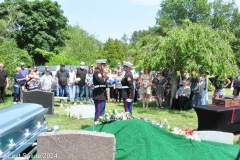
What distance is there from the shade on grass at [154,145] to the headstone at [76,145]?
155 centimetres

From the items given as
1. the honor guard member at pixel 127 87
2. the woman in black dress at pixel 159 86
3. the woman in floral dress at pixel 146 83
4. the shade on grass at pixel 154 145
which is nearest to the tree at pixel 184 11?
the woman in black dress at pixel 159 86

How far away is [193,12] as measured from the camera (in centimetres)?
4244

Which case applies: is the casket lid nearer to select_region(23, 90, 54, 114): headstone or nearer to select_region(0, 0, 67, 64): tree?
select_region(23, 90, 54, 114): headstone

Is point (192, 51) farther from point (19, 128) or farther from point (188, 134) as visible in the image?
point (19, 128)

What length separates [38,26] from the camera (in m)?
33.3

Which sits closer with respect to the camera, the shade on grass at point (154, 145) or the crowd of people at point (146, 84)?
the shade on grass at point (154, 145)

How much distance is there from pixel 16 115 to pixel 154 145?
7.18ft

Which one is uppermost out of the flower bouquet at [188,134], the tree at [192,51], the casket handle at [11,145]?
the tree at [192,51]

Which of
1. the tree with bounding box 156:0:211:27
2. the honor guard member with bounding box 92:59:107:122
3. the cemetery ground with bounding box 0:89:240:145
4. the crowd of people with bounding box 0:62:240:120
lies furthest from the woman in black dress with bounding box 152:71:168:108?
the tree with bounding box 156:0:211:27

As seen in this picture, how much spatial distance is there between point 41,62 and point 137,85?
81.2 feet

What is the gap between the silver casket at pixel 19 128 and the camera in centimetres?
338

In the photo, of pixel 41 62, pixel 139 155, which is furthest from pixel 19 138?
pixel 41 62

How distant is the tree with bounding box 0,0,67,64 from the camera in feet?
108

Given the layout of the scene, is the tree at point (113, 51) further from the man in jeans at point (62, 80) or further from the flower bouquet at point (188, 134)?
the flower bouquet at point (188, 134)
